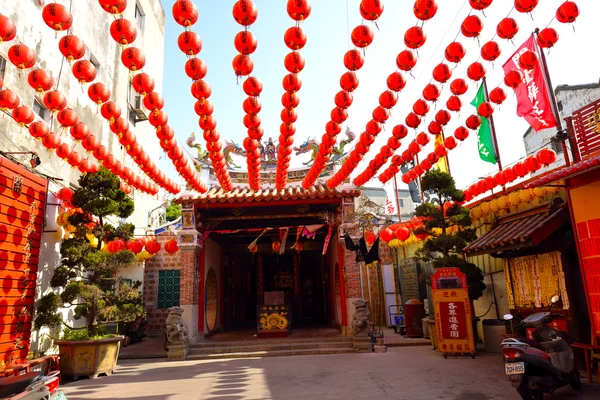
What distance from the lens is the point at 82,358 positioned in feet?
26.1

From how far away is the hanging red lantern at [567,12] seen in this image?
526 cm

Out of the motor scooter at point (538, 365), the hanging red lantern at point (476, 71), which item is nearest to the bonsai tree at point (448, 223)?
the hanging red lantern at point (476, 71)

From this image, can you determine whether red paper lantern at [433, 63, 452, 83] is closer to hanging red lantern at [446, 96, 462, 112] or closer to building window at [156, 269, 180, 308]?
hanging red lantern at [446, 96, 462, 112]

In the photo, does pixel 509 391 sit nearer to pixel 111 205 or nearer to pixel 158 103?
pixel 158 103

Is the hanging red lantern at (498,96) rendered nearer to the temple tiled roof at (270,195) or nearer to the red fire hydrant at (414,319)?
the temple tiled roof at (270,195)

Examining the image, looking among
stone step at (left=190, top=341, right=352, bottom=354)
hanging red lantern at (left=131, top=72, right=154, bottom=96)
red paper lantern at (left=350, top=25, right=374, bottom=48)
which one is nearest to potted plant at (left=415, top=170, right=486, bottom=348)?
stone step at (left=190, top=341, right=352, bottom=354)

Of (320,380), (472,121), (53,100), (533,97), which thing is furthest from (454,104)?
(53,100)

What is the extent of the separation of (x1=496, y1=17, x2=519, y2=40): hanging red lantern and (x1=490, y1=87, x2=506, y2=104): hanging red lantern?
1904 mm

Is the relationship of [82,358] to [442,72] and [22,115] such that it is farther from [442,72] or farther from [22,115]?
[442,72]

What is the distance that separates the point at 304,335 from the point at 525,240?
282 inches

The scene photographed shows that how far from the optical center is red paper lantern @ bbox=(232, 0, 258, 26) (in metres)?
4.88

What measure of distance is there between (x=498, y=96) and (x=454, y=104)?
0.84 metres

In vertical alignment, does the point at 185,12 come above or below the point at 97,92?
above

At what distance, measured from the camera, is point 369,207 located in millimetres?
17375
